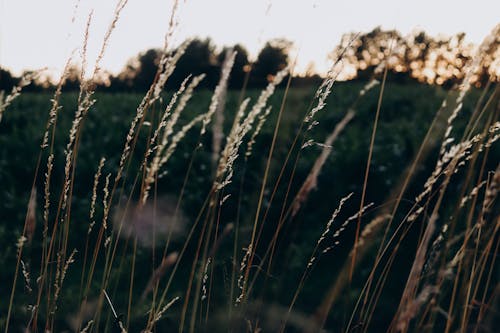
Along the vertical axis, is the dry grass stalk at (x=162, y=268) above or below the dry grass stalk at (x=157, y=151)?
below

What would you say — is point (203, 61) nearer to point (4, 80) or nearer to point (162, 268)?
point (4, 80)

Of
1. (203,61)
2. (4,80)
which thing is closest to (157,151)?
(4,80)

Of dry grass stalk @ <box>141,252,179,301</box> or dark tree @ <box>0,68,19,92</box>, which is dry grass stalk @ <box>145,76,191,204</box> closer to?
dry grass stalk @ <box>141,252,179,301</box>

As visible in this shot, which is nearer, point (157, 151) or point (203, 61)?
point (157, 151)

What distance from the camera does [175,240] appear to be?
4305 mm

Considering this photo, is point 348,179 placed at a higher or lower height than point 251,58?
lower

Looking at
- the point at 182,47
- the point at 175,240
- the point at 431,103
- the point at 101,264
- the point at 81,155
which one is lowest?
the point at 101,264

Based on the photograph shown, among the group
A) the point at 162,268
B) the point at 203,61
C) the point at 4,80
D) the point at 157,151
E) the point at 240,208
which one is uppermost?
the point at 203,61

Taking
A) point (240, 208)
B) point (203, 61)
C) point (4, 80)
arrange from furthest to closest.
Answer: point (203, 61)
point (4, 80)
point (240, 208)

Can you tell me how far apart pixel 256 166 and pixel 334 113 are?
1771mm

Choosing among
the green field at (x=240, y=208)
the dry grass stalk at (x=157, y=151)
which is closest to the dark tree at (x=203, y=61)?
the green field at (x=240, y=208)

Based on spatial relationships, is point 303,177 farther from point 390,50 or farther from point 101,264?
point 390,50

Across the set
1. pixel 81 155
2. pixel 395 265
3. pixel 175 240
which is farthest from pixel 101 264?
pixel 395 265

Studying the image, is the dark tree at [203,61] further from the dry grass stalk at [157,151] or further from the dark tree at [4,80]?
the dry grass stalk at [157,151]
